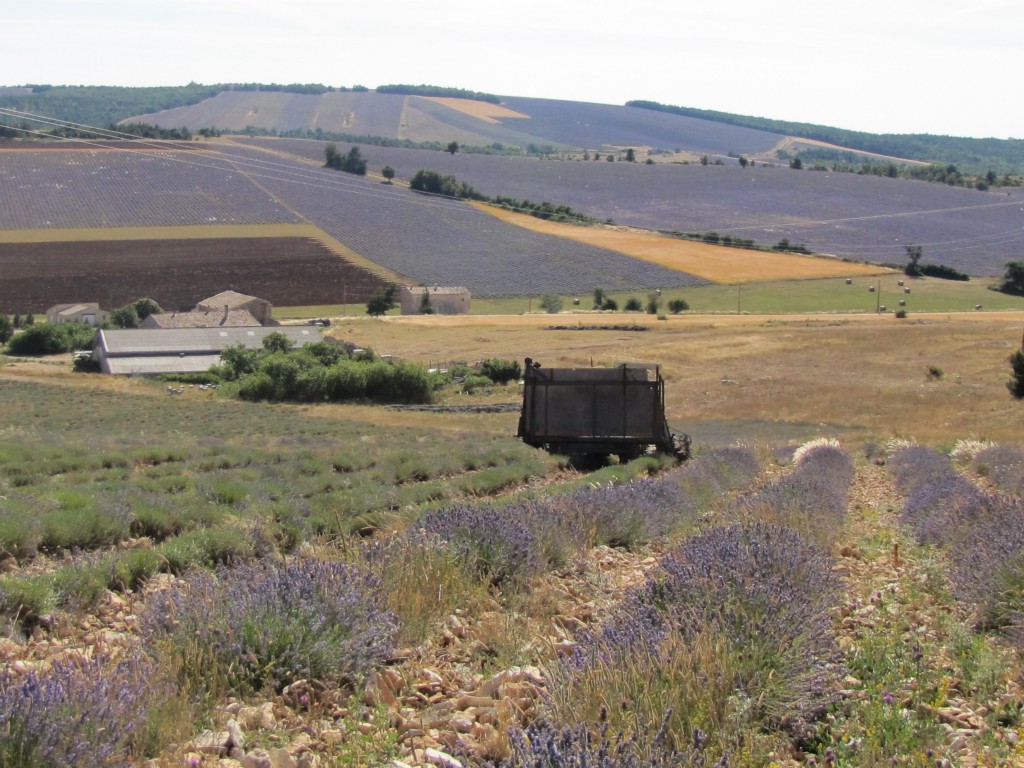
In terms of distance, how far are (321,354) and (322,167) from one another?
81.8 meters

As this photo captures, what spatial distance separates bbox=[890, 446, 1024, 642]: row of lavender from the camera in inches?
266

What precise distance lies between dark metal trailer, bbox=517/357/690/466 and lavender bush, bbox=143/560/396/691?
16218 mm

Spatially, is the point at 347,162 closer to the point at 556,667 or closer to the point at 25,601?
the point at 25,601

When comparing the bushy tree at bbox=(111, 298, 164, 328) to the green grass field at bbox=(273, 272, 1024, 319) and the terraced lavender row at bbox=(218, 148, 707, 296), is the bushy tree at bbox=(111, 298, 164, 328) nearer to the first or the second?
the green grass field at bbox=(273, 272, 1024, 319)

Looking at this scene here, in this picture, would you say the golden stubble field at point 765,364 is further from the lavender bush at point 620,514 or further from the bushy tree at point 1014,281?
the lavender bush at point 620,514

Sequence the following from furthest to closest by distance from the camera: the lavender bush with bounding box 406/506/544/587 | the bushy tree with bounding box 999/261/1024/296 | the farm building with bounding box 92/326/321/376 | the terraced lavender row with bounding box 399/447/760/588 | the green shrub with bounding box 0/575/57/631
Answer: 1. the bushy tree with bounding box 999/261/1024/296
2. the farm building with bounding box 92/326/321/376
3. the terraced lavender row with bounding box 399/447/760/588
4. the lavender bush with bounding box 406/506/544/587
5. the green shrub with bounding box 0/575/57/631

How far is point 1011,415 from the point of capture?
3741cm

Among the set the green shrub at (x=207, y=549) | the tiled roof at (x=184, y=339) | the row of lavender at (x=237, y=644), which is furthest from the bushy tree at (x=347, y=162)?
the row of lavender at (x=237, y=644)

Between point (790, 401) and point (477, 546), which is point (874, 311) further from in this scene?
point (477, 546)

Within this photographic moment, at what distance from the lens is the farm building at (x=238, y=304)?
3447 inches

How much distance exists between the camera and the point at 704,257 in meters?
110

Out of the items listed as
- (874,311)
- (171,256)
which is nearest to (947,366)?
(874,311)

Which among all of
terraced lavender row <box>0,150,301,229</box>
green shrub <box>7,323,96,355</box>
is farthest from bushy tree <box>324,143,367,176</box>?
green shrub <box>7,323,96,355</box>

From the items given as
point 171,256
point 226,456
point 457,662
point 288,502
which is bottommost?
point 171,256
